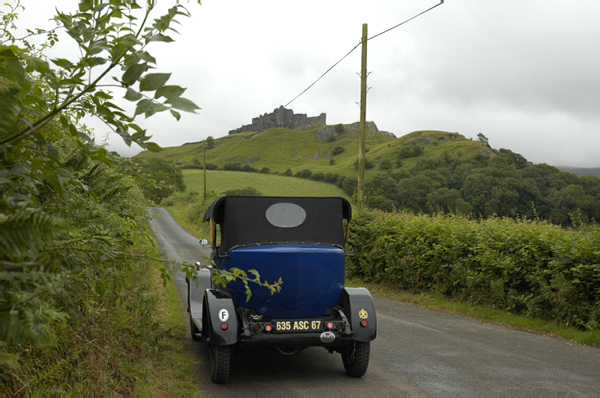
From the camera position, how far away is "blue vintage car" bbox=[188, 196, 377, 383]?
5.39 m

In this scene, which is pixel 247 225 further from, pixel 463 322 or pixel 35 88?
pixel 463 322

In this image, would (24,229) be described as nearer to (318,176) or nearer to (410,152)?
(318,176)

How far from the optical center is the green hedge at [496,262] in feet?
28.4

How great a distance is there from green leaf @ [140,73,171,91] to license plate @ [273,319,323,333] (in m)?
4.25

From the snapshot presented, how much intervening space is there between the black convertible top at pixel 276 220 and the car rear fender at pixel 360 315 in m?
0.83

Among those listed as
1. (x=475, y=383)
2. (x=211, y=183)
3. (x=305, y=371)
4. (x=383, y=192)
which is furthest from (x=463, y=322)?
(x=211, y=183)

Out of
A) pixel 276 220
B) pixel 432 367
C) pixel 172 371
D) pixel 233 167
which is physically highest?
pixel 233 167

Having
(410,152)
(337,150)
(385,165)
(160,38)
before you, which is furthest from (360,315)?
(337,150)

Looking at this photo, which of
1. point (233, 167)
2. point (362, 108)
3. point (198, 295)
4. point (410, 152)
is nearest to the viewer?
point (198, 295)

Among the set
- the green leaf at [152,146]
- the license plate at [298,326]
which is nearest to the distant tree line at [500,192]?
the license plate at [298,326]

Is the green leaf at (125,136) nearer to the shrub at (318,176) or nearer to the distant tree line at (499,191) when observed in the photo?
the distant tree line at (499,191)

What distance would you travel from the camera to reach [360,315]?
5.66 meters

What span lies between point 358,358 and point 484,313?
5.59 metres

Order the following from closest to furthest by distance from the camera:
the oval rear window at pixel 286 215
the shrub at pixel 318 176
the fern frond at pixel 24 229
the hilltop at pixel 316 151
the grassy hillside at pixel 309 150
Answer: the fern frond at pixel 24 229 → the oval rear window at pixel 286 215 → the shrub at pixel 318 176 → the hilltop at pixel 316 151 → the grassy hillside at pixel 309 150
